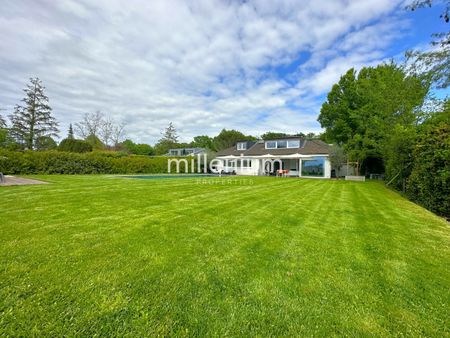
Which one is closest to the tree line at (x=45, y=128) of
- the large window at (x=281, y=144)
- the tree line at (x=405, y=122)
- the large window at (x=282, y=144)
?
the large window at (x=282, y=144)

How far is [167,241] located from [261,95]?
2352cm

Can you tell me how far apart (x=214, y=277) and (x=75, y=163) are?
23878mm

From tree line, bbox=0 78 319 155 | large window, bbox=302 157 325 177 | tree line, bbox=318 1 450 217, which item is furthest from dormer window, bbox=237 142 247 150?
tree line, bbox=0 78 319 155

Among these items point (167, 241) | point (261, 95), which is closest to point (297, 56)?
point (261, 95)

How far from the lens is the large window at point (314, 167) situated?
79.3 feet

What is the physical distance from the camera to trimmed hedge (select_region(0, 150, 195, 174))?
1742 centimetres

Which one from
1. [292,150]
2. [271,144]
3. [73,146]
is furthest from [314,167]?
[73,146]

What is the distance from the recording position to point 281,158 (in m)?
26.8

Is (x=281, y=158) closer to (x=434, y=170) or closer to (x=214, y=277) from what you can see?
(x=434, y=170)

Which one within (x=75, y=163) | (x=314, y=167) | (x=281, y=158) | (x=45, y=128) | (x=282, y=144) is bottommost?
(x=314, y=167)

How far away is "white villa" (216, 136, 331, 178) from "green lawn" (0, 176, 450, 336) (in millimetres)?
19914

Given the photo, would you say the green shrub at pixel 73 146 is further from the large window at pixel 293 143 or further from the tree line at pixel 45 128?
the large window at pixel 293 143

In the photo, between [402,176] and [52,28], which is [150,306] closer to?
[52,28]

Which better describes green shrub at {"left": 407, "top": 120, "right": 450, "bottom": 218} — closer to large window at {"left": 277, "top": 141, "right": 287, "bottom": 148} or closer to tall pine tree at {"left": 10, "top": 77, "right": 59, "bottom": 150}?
large window at {"left": 277, "top": 141, "right": 287, "bottom": 148}
